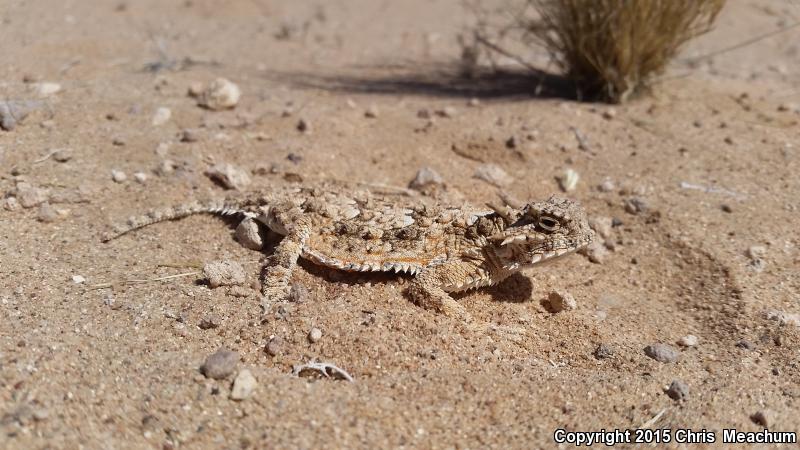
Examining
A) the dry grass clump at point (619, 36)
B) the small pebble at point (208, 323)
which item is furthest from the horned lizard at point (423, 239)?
the dry grass clump at point (619, 36)

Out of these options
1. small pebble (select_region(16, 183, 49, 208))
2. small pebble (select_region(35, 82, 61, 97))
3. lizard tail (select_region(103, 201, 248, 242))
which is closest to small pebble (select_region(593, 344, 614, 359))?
lizard tail (select_region(103, 201, 248, 242))

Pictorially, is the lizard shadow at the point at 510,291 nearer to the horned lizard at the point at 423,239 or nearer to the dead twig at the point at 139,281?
the horned lizard at the point at 423,239

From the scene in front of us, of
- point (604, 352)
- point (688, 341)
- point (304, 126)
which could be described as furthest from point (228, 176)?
point (688, 341)

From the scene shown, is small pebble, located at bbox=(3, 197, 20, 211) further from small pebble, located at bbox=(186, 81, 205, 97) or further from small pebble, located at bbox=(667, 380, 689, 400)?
small pebble, located at bbox=(667, 380, 689, 400)

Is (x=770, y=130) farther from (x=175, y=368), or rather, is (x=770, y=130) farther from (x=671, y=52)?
(x=175, y=368)

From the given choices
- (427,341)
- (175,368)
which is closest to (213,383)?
(175,368)

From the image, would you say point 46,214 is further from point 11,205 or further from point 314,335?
point 314,335
